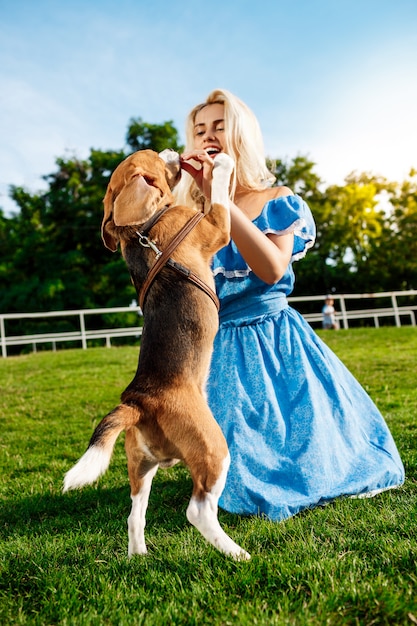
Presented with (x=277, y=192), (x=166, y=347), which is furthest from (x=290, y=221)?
(x=166, y=347)

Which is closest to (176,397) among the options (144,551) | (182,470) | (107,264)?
(144,551)

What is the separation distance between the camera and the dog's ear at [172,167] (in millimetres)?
3094

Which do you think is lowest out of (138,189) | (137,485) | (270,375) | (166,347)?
(137,485)

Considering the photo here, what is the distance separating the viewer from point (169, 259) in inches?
104

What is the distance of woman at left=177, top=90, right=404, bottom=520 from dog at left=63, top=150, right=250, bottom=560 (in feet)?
0.82

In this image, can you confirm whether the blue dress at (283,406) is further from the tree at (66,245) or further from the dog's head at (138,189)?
the tree at (66,245)

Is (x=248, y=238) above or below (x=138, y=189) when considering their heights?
below

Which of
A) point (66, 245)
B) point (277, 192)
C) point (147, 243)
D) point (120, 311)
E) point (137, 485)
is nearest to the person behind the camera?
point (137, 485)

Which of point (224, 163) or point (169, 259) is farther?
point (224, 163)

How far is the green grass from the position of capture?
6.71ft

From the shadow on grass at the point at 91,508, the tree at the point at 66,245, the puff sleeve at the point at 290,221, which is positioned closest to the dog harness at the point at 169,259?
the puff sleeve at the point at 290,221

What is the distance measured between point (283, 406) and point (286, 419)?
0.09 m

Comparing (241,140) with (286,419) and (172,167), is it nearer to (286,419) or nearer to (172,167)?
(172,167)

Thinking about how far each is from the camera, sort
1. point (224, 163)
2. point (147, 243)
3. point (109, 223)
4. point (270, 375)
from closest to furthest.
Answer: point (147, 243) < point (224, 163) < point (109, 223) < point (270, 375)
